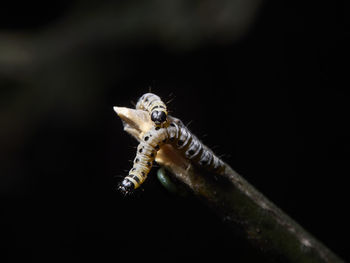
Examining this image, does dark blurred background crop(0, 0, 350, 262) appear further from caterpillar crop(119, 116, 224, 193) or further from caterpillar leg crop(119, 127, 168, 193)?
caterpillar crop(119, 116, 224, 193)

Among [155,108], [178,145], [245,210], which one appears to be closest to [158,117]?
[155,108]

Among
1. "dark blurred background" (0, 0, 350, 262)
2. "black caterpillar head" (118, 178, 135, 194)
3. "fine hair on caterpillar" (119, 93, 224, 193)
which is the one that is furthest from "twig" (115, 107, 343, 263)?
"dark blurred background" (0, 0, 350, 262)

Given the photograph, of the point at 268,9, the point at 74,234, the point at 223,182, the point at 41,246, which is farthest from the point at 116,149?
the point at 223,182

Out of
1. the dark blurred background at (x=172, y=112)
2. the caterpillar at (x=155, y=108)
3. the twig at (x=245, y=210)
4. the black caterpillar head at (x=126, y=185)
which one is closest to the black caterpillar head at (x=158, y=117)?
the caterpillar at (x=155, y=108)

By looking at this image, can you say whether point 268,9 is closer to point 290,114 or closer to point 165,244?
point 290,114

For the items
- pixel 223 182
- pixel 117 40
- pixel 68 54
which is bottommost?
pixel 223 182
